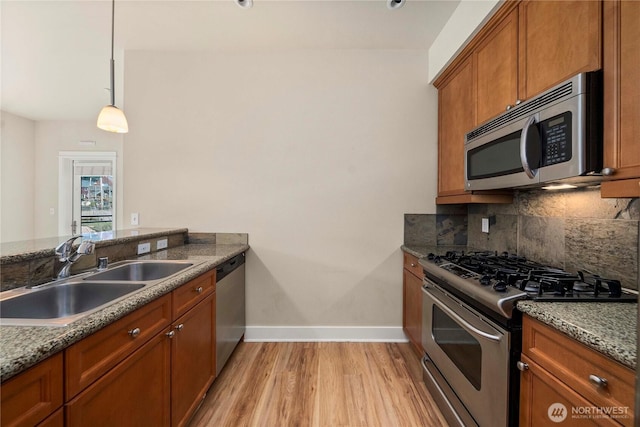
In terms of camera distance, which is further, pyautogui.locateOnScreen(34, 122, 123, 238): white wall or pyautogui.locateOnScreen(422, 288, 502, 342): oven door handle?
pyautogui.locateOnScreen(34, 122, 123, 238): white wall

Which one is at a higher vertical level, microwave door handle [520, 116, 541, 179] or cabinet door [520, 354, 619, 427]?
microwave door handle [520, 116, 541, 179]

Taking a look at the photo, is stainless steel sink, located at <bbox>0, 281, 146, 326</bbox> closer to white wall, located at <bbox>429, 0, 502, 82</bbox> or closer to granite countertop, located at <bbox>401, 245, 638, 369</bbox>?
granite countertop, located at <bbox>401, 245, 638, 369</bbox>

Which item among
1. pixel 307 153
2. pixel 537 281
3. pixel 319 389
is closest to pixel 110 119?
pixel 307 153

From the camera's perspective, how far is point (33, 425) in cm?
66

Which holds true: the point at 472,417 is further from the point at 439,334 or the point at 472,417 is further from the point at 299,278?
the point at 299,278

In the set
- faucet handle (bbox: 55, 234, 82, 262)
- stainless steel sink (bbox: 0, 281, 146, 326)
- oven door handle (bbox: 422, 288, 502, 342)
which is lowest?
oven door handle (bbox: 422, 288, 502, 342)

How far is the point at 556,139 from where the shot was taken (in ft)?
3.79

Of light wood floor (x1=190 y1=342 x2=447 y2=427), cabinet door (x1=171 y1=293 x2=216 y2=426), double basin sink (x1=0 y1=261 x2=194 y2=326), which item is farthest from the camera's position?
light wood floor (x1=190 y1=342 x2=447 y2=427)

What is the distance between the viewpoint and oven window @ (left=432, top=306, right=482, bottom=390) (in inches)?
50.2

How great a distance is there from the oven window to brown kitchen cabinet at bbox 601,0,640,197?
856 mm

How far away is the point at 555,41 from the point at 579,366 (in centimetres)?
135

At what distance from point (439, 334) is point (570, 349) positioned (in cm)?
88

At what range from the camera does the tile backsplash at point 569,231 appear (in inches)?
47.5

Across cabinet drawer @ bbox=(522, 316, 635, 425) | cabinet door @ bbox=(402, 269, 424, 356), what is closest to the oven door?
cabinet drawer @ bbox=(522, 316, 635, 425)
